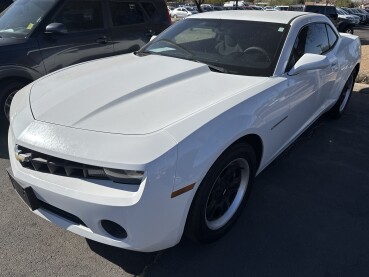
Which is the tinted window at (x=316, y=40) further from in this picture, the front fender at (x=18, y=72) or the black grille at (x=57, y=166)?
the front fender at (x=18, y=72)

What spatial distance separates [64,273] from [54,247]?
0.29 metres

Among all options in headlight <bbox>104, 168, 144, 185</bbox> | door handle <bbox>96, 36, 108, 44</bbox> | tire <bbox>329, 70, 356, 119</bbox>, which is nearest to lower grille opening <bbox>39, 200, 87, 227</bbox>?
headlight <bbox>104, 168, 144, 185</bbox>

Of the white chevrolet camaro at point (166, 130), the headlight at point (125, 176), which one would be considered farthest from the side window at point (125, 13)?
the headlight at point (125, 176)

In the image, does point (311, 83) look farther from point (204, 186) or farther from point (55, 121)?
point (55, 121)

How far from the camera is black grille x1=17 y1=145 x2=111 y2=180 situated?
6.49 feet

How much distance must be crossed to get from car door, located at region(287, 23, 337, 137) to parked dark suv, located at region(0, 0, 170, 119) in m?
2.84

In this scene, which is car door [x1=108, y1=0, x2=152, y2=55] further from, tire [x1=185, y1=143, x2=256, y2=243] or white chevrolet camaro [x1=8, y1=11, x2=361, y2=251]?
tire [x1=185, y1=143, x2=256, y2=243]

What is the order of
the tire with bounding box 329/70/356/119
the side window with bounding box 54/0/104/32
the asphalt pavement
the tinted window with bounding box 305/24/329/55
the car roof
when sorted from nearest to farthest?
the asphalt pavement < the car roof < the tinted window with bounding box 305/24/329/55 < the side window with bounding box 54/0/104/32 < the tire with bounding box 329/70/356/119

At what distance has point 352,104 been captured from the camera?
602 centimetres

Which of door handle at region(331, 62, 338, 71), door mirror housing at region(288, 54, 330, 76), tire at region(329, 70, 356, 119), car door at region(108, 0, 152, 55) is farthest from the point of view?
car door at region(108, 0, 152, 55)

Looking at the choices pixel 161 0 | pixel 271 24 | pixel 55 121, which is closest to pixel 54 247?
pixel 55 121

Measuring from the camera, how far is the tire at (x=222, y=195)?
2.18m

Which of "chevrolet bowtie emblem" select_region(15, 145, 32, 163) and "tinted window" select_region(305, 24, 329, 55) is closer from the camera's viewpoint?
"chevrolet bowtie emblem" select_region(15, 145, 32, 163)

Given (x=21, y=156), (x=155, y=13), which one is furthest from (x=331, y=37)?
(x=21, y=156)
